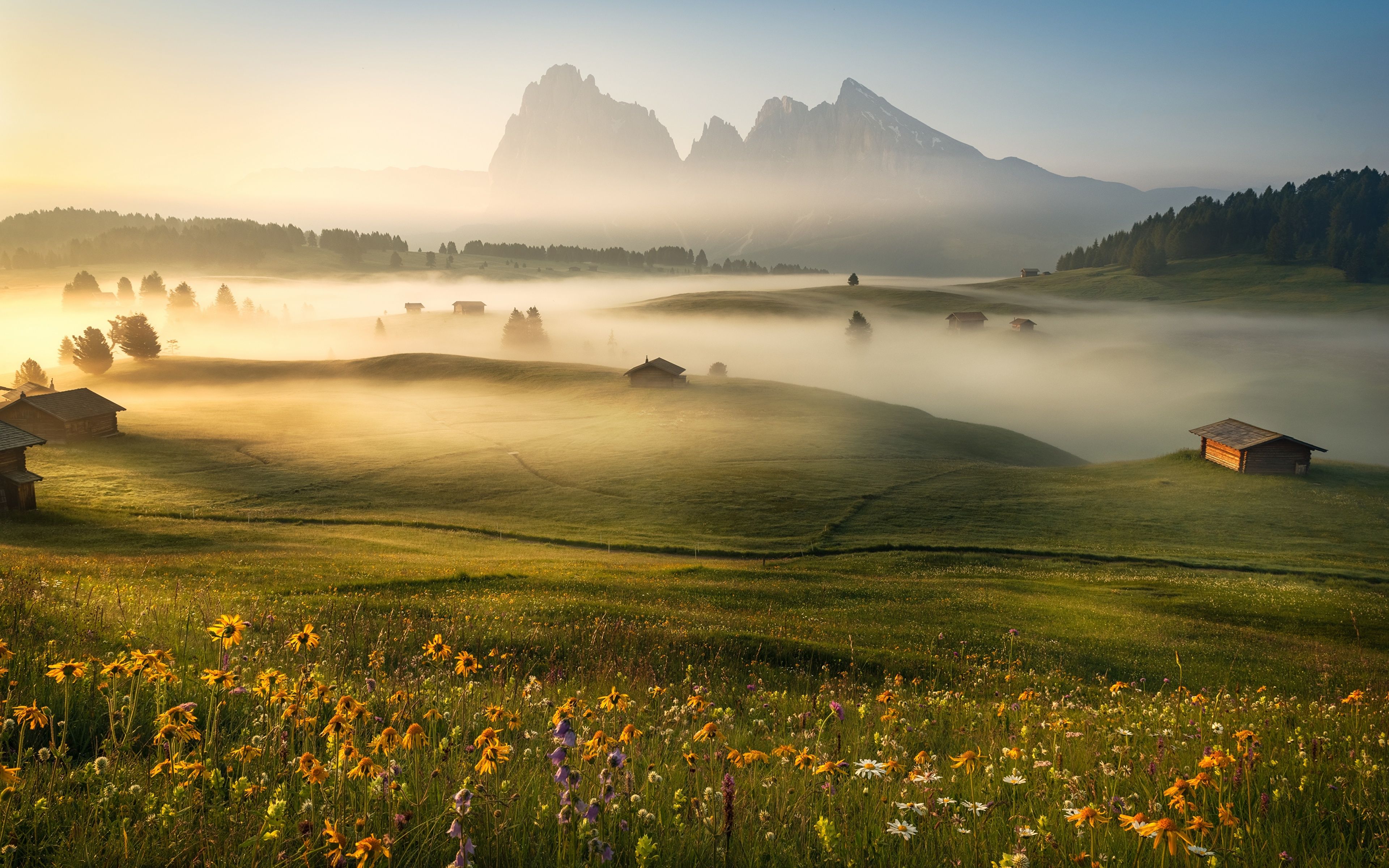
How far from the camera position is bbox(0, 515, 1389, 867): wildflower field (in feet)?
12.9

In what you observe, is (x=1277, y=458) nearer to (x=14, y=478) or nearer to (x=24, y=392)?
(x=14, y=478)

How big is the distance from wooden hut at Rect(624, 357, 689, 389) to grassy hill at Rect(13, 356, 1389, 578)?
5.39m

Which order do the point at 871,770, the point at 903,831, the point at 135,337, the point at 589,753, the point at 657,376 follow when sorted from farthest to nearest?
the point at 135,337, the point at 657,376, the point at 871,770, the point at 589,753, the point at 903,831

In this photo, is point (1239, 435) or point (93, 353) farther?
point (93, 353)

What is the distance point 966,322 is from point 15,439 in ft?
566

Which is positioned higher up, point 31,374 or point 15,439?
point 31,374

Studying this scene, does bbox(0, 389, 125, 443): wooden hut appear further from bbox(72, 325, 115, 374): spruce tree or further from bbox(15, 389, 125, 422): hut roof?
bbox(72, 325, 115, 374): spruce tree

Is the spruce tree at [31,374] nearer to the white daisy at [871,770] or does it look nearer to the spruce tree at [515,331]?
the spruce tree at [515,331]

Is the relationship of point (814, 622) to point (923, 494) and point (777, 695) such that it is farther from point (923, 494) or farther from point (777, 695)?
point (923, 494)

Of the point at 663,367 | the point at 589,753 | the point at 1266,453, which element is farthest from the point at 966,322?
the point at 589,753

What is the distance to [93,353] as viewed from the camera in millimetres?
119312

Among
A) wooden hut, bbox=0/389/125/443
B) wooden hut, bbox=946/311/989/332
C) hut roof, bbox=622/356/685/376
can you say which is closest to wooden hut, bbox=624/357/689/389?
hut roof, bbox=622/356/685/376

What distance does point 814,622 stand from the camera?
2491 centimetres

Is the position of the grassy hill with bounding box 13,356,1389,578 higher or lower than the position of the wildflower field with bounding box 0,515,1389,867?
lower
